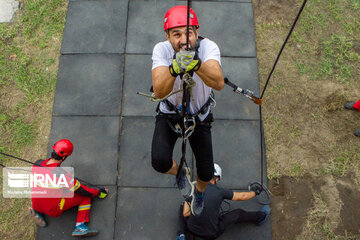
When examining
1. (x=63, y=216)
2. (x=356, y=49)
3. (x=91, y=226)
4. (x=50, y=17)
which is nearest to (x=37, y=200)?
(x=63, y=216)

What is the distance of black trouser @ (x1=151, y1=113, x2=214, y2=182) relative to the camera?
334 centimetres

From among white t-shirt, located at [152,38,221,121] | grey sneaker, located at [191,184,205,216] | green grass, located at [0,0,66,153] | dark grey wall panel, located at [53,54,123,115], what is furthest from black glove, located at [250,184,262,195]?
green grass, located at [0,0,66,153]

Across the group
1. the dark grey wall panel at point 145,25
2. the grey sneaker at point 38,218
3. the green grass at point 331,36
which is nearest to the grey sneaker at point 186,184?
the grey sneaker at point 38,218

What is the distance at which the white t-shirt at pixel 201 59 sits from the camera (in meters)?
3.09

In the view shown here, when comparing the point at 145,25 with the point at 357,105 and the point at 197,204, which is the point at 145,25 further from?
the point at 357,105

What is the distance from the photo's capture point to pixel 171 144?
3.43 meters

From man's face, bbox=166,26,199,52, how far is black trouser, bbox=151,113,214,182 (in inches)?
30.5

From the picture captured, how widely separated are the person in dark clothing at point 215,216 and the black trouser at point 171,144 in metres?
0.49

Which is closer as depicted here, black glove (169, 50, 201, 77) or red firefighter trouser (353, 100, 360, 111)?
black glove (169, 50, 201, 77)

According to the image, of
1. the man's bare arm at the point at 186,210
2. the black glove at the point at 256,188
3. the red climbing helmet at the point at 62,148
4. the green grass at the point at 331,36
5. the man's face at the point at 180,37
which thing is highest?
the green grass at the point at 331,36

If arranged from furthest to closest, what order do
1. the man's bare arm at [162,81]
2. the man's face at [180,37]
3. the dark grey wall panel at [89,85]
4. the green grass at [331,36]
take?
1. the green grass at [331,36]
2. the dark grey wall panel at [89,85]
3. the man's face at [180,37]
4. the man's bare arm at [162,81]

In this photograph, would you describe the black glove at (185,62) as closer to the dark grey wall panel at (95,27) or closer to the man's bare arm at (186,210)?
the man's bare arm at (186,210)

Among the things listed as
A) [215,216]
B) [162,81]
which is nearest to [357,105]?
[215,216]

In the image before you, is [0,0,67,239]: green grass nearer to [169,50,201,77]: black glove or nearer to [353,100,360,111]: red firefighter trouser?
[169,50,201,77]: black glove
